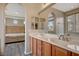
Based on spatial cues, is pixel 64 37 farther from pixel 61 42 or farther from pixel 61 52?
pixel 61 52

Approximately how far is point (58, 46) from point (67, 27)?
0.32 m

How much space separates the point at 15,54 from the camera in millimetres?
1691

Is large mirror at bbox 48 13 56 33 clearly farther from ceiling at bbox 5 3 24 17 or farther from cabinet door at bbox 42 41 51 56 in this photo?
ceiling at bbox 5 3 24 17

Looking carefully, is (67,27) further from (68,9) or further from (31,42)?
(31,42)

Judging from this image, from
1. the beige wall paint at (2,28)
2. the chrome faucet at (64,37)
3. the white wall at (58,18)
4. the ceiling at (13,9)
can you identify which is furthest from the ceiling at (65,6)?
the beige wall paint at (2,28)

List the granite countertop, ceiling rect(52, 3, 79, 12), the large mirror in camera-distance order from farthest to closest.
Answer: the large mirror, ceiling rect(52, 3, 79, 12), the granite countertop

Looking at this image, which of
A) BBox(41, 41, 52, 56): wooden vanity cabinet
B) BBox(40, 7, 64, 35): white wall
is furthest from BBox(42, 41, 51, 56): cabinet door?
BBox(40, 7, 64, 35): white wall

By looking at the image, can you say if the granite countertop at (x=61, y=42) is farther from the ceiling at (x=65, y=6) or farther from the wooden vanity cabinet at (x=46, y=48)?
the ceiling at (x=65, y=6)

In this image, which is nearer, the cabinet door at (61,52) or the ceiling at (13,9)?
the cabinet door at (61,52)

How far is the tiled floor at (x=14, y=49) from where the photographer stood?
1687 millimetres

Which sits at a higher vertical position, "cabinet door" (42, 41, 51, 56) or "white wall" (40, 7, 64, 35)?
"white wall" (40, 7, 64, 35)

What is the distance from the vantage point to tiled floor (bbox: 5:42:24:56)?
5.53ft

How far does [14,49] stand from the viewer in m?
1.75

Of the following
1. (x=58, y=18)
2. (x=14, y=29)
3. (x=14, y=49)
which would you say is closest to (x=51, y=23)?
(x=58, y=18)
